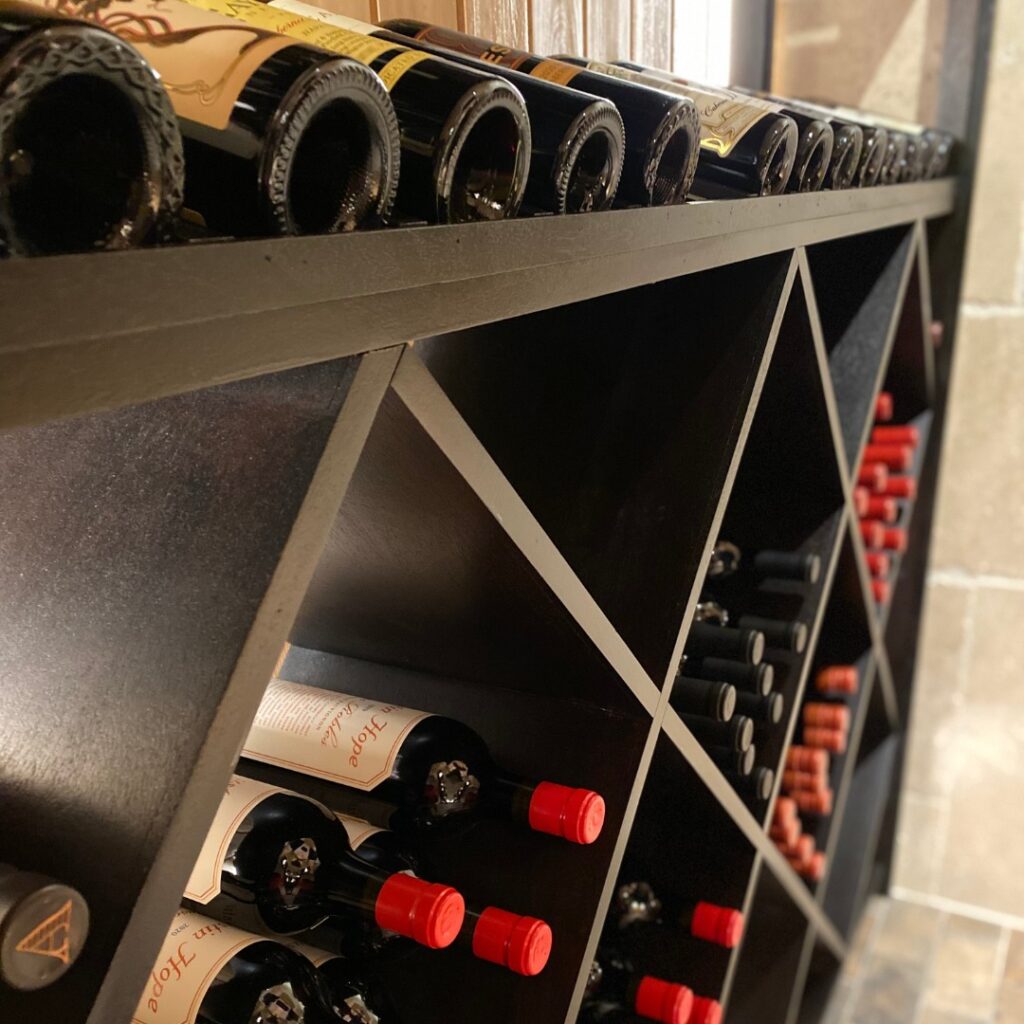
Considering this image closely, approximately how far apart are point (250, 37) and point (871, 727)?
2.08 meters

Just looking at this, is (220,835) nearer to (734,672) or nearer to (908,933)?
(734,672)

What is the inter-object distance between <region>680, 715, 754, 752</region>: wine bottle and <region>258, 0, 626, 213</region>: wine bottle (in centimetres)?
61

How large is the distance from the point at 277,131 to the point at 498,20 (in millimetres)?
833

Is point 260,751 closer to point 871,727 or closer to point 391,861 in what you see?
point 391,861

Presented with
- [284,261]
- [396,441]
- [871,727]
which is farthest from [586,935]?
[871,727]

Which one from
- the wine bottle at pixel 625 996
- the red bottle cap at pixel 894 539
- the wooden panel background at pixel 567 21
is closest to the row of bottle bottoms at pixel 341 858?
the wine bottle at pixel 625 996

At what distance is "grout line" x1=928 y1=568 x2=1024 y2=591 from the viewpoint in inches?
81.8

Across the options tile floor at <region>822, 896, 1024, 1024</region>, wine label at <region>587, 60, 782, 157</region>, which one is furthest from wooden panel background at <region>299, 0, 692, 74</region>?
tile floor at <region>822, 896, 1024, 1024</region>

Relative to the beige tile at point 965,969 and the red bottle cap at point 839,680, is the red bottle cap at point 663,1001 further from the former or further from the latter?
the beige tile at point 965,969

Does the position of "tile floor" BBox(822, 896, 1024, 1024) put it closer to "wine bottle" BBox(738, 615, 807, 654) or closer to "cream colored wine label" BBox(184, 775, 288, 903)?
"wine bottle" BBox(738, 615, 807, 654)

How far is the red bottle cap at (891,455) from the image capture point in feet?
6.02

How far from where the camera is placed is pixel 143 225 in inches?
13.4

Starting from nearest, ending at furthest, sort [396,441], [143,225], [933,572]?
1. [143,225]
2. [396,441]
3. [933,572]

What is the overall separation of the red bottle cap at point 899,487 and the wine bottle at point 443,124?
140 centimetres
